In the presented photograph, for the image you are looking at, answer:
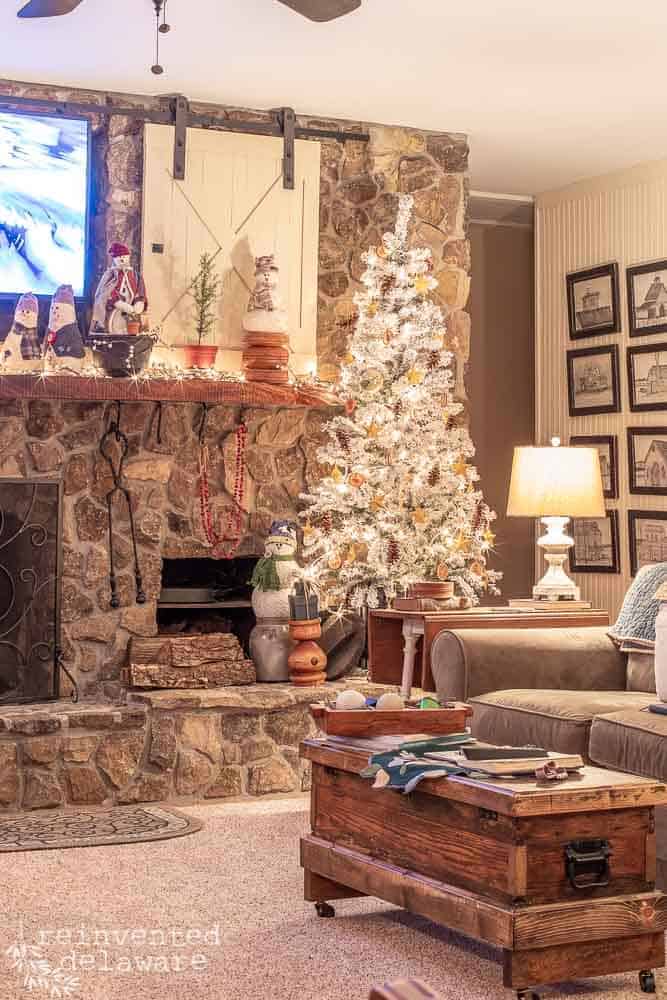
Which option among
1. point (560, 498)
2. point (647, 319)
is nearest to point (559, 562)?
point (560, 498)

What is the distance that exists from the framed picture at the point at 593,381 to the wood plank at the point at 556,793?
4.36 m

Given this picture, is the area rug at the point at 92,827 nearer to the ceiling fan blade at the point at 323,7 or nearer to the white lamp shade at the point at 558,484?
the white lamp shade at the point at 558,484

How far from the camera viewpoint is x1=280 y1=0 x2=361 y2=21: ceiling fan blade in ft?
13.4

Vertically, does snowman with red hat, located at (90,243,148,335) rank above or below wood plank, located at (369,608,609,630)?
above

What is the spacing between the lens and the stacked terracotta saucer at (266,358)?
19.8 ft

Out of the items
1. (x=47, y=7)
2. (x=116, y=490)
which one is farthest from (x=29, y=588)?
(x=47, y=7)

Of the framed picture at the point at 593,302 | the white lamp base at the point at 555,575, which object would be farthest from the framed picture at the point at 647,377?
the white lamp base at the point at 555,575

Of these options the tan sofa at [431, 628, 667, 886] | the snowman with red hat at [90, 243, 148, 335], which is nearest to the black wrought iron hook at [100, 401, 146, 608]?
the snowman with red hat at [90, 243, 148, 335]

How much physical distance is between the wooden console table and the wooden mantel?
0.98 meters

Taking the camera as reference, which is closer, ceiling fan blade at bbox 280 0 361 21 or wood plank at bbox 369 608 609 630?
ceiling fan blade at bbox 280 0 361 21

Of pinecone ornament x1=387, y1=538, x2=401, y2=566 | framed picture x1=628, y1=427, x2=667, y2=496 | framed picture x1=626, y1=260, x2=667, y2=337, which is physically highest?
framed picture x1=626, y1=260, x2=667, y2=337

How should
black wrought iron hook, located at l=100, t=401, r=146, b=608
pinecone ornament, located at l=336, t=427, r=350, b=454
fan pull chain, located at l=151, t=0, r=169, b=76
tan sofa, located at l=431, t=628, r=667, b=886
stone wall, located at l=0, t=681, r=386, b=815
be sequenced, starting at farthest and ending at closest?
pinecone ornament, located at l=336, t=427, r=350, b=454, black wrought iron hook, located at l=100, t=401, r=146, b=608, stone wall, located at l=0, t=681, r=386, b=815, fan pull chain, located at l=151, t=0, r=169, b=76, tan sofa, located at l=431, t=628, r=667, b=886

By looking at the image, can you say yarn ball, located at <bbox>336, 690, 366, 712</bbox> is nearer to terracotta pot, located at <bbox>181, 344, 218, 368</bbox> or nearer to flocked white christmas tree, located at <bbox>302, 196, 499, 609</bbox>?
flocked white christmas tree, located at <bbox>302, 196, 499, 609</bbox>

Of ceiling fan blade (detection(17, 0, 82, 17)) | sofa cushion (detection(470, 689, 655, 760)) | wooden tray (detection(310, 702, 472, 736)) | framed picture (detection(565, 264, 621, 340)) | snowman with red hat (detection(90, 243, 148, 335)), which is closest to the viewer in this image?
wooden tray (detection(310, 702, 472, 736))
